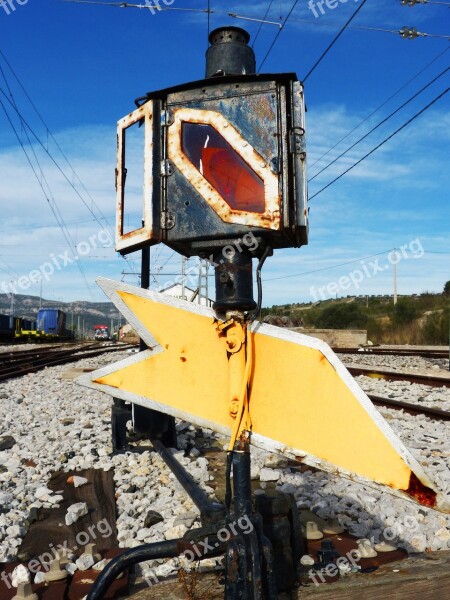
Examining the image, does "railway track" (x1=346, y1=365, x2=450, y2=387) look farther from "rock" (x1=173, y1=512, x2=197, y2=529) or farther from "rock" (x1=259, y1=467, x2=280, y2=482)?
"rock" (x1=173, y1=512, x2=197, y2=529)

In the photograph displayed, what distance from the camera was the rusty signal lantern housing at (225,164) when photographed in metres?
1.48

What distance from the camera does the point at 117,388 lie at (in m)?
1.51

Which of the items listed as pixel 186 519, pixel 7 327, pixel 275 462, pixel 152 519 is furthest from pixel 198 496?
pixel 7 327

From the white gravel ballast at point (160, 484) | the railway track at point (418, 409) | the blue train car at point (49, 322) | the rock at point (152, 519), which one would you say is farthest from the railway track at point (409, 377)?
the blue train car at point (49, 322)

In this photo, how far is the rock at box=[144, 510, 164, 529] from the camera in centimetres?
309

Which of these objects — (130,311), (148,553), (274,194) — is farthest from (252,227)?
(148,553)

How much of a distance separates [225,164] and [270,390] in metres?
0.66

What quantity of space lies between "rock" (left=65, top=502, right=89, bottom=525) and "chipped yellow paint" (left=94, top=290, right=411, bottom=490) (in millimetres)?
2084

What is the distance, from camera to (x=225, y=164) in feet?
5.01

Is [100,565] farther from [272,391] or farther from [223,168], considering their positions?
[223,168]

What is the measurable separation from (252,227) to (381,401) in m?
6.50

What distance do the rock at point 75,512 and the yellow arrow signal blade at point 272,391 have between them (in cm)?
207

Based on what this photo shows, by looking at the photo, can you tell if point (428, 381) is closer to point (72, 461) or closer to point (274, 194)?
point (72, 461)

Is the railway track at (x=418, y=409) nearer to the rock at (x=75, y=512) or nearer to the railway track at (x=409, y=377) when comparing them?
the railway track at (x=409, y=377)
